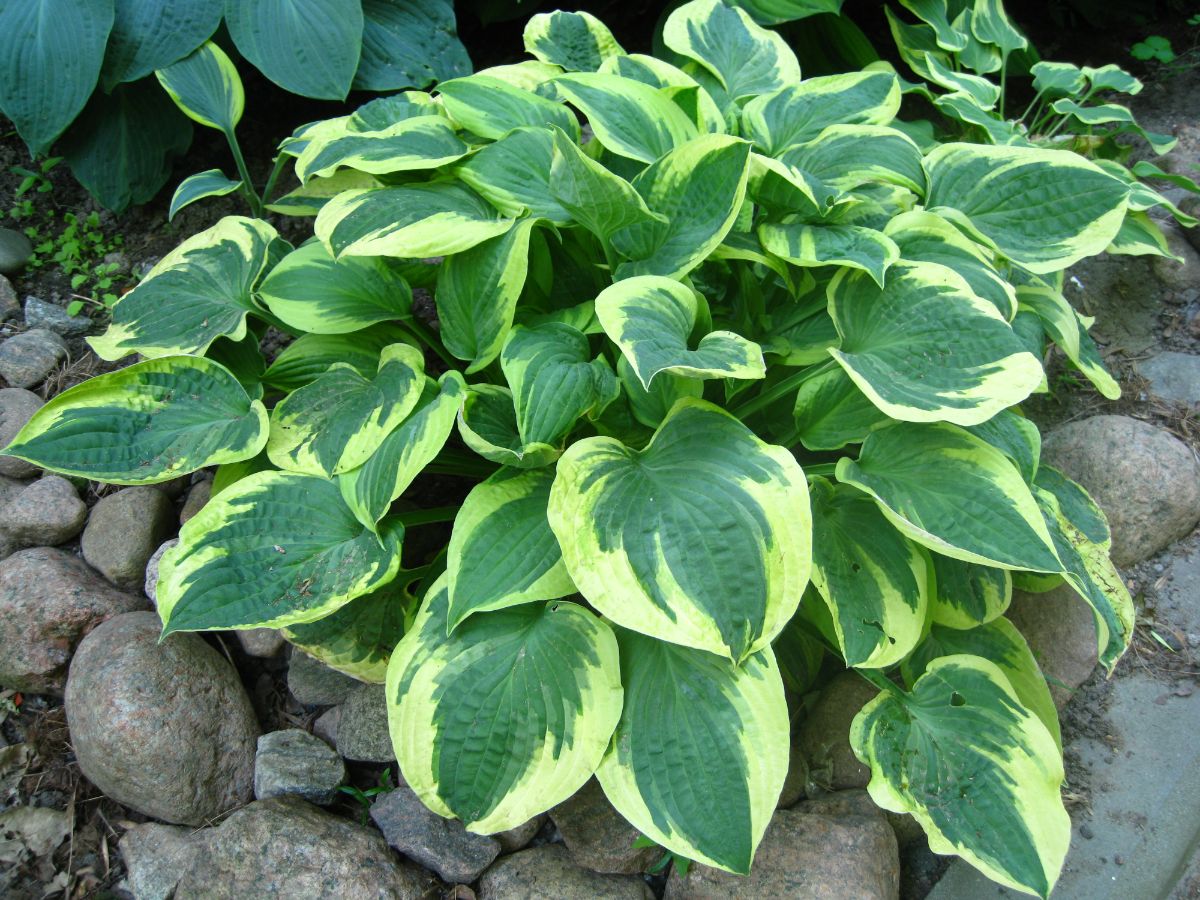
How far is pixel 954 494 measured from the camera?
1.22 metres

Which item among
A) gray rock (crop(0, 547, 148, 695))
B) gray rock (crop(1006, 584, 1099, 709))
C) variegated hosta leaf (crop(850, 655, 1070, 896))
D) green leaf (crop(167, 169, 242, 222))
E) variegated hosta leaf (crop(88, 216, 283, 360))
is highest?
green leaf (crop(167, 169, 242, 222))

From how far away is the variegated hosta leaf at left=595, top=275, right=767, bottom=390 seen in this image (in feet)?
3.51

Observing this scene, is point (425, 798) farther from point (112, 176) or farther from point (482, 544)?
point (112, 176)

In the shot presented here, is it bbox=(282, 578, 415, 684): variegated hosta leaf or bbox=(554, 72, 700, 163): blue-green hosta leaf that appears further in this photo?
bbox=(554, 72, 700, 163): blue-green hosta leaf

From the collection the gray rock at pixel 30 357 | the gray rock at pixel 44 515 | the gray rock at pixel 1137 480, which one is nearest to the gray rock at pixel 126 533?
the gray rock at pixel 44 515

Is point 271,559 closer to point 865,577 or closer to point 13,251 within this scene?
point 865,577

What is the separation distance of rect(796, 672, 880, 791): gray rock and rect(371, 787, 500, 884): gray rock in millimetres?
540

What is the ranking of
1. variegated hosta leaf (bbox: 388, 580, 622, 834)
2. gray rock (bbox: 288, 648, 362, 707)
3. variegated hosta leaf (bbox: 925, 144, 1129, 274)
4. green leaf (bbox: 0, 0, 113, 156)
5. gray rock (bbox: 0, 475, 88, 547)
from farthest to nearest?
green leaf (bbox: 0, 0, 113, 156), gray rock (bbox: 0, 475, 88, 547), gray rock (bbox: 288, 648, 362, 707), variegated hosta leaf (bbox: 925, 144, 1129, 274), variegated hosta leaf (bbox: 388, 580, 622, 834)

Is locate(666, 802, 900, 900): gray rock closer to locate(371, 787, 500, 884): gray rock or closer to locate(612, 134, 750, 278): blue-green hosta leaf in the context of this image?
locate(371, 787, 500, 884): gray rock

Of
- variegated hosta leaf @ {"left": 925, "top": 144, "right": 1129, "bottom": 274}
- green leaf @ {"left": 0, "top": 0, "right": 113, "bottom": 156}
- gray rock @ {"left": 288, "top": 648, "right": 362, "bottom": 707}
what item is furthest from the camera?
green leaf @ {"left": 0, "top": 0, "right": 113, "bottom": 156}

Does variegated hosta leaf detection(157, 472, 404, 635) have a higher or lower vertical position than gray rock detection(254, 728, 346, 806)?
higher

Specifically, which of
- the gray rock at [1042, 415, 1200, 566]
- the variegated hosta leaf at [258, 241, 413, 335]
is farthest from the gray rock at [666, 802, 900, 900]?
the variegated hosta leaf at [258, 241, 413, 335]

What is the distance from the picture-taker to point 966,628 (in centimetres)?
142

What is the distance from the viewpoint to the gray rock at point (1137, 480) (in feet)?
5.43
